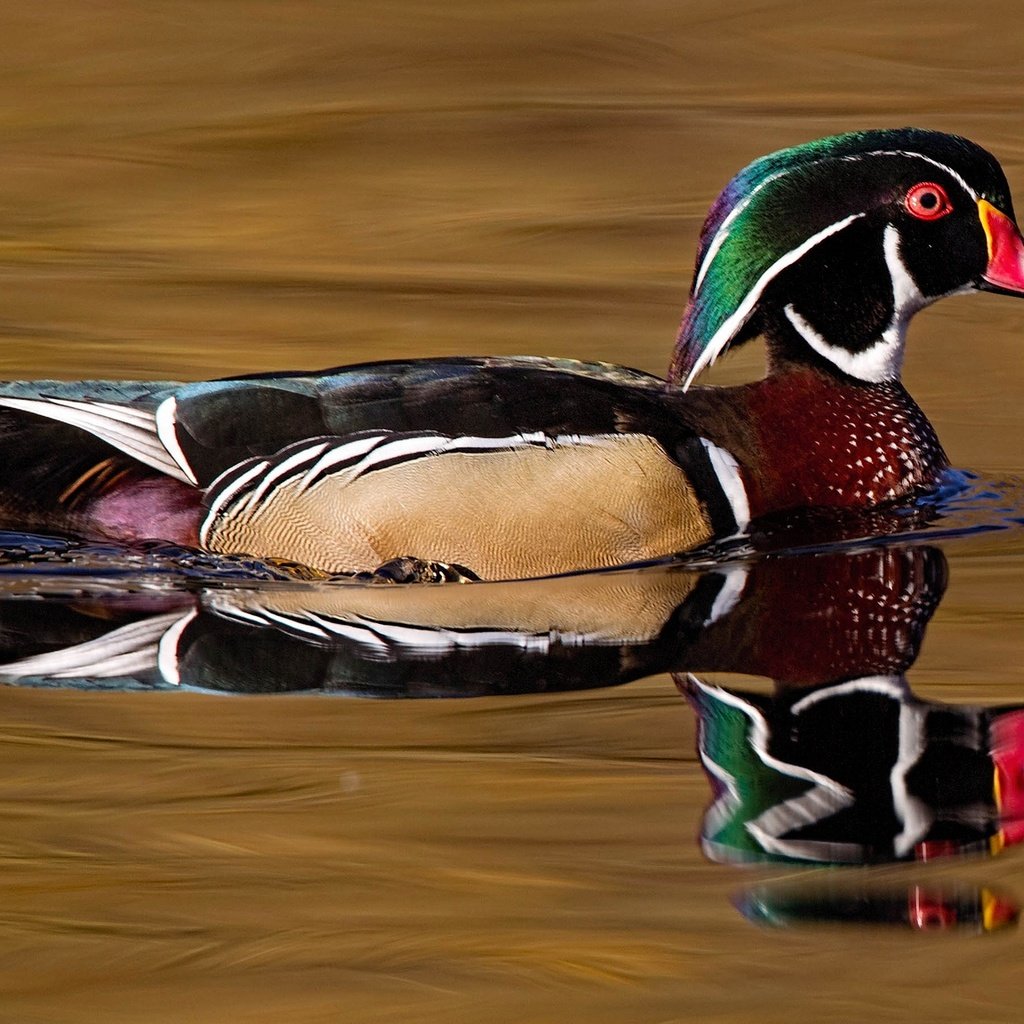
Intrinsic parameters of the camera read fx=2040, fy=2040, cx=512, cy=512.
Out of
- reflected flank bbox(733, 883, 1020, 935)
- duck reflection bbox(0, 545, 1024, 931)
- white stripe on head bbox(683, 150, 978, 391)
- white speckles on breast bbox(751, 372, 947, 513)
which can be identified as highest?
white stripe on head bbox(683, 150, 978, 391)

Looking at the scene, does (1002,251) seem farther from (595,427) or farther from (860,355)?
(595,427)

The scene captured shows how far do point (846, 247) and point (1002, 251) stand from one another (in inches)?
19.4

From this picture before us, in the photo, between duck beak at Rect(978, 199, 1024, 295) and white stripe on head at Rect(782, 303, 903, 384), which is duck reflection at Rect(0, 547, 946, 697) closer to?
white stripe on head at Rect(782, 303, 903, 384)

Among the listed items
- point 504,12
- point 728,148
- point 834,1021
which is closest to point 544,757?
point 834,1021

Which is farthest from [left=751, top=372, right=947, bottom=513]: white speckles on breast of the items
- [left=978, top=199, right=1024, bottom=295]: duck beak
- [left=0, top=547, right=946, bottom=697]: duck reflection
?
[left=978, top=199, right=1024, bottom=295]: duck beak

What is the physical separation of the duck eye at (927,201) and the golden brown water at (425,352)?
1025 mm

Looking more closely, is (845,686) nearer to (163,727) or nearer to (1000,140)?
(163,727)

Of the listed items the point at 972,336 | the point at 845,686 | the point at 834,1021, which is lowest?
the point at 834,1021

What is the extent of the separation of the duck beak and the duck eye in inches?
4.6

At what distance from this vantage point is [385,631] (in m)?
5.34

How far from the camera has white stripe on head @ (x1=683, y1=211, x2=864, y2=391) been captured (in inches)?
238

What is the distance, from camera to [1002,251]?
620 centimetres

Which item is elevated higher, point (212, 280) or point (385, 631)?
point (212, 280)

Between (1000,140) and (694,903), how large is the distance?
7.23m
